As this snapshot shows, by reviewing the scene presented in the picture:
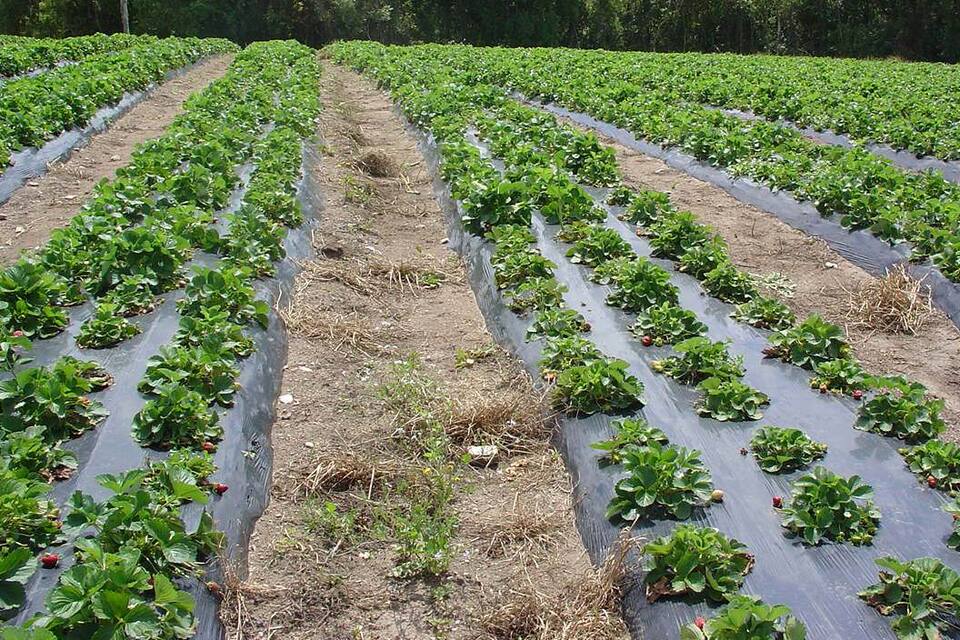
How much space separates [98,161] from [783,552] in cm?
1108

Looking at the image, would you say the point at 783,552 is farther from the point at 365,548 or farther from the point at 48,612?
the point at 48,612

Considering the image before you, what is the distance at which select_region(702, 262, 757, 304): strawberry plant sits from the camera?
635 cm

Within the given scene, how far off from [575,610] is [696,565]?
603 millimetres

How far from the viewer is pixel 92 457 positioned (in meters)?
4.21

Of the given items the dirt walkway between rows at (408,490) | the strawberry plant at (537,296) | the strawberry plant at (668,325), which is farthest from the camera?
the strawberry plant at (537,296)

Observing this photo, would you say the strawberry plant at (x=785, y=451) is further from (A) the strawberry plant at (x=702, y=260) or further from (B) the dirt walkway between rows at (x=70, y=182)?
(B) the dirt walkway between rows at (x=70, y=182)

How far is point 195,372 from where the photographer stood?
15.8 ft

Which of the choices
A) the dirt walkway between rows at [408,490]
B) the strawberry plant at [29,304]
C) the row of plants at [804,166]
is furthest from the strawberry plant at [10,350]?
the row of plants at [804,166]

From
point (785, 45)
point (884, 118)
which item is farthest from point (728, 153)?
point (785, 45)

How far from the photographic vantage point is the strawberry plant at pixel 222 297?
573cm

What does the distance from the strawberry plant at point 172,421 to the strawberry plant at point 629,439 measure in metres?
2.13

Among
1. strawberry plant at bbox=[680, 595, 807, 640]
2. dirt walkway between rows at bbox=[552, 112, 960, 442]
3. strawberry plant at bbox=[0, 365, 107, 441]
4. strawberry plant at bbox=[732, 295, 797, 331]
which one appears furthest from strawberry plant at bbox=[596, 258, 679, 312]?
strawberry plant at bbox=[0, 365, 107, 441]

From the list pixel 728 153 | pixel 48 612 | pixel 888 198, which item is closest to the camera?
pixel 48 612

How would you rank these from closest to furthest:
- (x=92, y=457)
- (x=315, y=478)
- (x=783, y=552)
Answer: (x=783, y=552)
(x=92, y=457)
(x=315, y=478)
